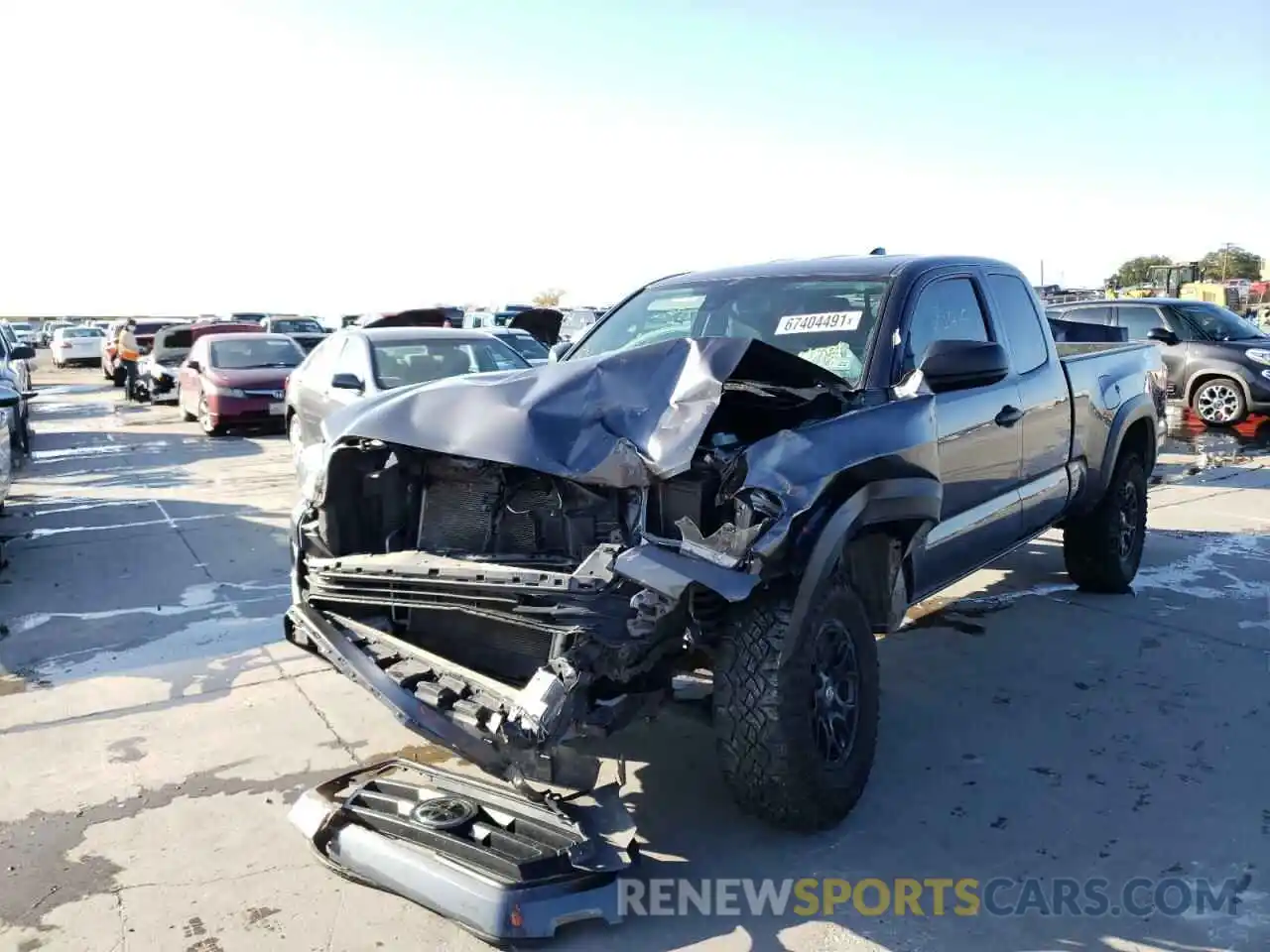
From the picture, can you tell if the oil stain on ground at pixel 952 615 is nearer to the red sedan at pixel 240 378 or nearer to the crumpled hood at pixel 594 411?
the crumpled hood at pixel 594 411

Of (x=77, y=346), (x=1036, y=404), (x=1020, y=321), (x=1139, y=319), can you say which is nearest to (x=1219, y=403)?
(x=1139, y=319)

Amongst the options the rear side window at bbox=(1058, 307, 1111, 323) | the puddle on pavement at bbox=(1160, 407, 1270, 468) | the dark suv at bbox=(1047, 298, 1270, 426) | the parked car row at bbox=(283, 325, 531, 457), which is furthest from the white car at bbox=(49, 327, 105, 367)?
the puddle on pavement at bbox=(1160, 407, 1270, 468)

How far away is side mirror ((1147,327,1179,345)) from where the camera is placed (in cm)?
1414

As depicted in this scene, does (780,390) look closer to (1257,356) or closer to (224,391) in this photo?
(1257,356)

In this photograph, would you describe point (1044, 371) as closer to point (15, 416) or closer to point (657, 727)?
point (657, 727)

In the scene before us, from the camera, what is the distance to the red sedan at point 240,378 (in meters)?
15.1

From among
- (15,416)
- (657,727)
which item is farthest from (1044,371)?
(15,416)

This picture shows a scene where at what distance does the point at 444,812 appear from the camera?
3266 millimetres

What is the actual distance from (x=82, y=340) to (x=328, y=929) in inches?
1663

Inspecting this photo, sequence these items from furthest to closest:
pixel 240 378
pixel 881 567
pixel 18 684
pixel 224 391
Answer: pixel 240 378, pixel 224 391, pixel 18 684, pixel 881 567

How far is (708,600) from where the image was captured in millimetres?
3217

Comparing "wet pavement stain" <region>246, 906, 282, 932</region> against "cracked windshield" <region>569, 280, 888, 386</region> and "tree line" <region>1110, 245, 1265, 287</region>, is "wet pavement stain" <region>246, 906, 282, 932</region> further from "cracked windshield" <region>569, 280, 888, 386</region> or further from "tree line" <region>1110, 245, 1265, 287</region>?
"tree line" <region>1110, 245, 1265, 287</region>

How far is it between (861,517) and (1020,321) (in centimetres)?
243

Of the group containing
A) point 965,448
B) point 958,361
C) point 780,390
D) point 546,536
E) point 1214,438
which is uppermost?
point 958,361
